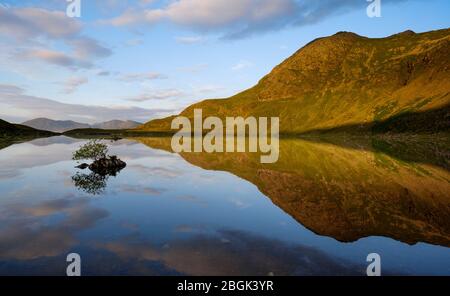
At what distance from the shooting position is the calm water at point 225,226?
621 inches

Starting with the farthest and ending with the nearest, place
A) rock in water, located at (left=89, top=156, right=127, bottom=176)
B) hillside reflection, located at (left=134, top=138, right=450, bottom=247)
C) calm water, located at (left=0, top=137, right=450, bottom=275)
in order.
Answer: rock in water, located at (left=89, top=156, right=127, bottom=176) < hillside reflection, located at (left=134, top=138, right=450, bottom=247) < calm water, located at (left=0, top=137, right=450, bottom=275)

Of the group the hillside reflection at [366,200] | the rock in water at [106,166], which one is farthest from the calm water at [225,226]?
the rock in water at [106,166]

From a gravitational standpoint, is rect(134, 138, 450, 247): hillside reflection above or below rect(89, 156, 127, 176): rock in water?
below

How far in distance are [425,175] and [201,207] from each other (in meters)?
29.6

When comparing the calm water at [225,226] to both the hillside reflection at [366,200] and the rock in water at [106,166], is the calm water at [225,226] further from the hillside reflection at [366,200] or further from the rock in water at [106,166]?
the rock in water at [106,166]

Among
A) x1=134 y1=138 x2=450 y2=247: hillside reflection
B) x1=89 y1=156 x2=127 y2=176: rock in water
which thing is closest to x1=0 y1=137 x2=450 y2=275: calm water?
x1=134 y1=138 x2=450 y2=247: hillside reflection

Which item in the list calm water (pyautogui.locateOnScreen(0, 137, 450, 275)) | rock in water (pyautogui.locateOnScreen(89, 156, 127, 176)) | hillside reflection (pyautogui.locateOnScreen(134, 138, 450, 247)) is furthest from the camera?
rock in water (pyautogui.locateOnScreen(89, 156, 127, 176))

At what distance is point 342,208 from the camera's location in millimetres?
27062

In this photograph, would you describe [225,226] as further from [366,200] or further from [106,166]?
[106,166]

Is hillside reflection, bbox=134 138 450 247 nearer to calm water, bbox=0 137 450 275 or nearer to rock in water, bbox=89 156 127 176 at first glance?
calm water, bbox=0 137 450 275

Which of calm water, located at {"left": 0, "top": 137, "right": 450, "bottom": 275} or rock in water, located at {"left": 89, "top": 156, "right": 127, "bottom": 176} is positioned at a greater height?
rock in water, located at {"left": 89, "top": 156, "right": 127, "bottom": 176}

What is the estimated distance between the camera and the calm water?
1577 centimetres

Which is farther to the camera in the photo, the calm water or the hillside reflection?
the hillside reflection

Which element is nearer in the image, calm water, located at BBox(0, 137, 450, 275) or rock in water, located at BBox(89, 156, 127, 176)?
calm water, located at BBox(0, 137, 450, 275)
